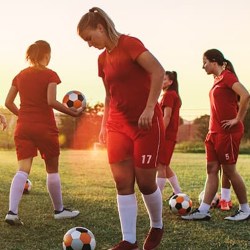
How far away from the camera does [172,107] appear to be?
792cm

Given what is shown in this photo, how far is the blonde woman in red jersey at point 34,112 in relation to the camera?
634 centimetres

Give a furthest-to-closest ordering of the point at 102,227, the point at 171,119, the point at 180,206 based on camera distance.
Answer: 1. the point at 171,119
2. the point at 180,206
3. the point at 102,227

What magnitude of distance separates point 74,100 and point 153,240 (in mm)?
2300

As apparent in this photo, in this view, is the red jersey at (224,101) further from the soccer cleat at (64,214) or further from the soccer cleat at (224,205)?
the soccer cleat at (64,214)

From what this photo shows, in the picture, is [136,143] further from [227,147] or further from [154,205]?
[227,147]

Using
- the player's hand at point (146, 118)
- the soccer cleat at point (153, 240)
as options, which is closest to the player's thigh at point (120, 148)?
the player's hand at point (146, 118)

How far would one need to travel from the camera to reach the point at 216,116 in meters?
6.73

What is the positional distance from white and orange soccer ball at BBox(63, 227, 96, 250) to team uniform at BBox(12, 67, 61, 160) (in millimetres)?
1754

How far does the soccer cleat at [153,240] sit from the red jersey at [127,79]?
1096 mm

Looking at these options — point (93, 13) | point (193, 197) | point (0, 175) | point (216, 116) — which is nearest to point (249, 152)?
point (0, 175)

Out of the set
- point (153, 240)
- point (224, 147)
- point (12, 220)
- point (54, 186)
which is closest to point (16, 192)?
point (12, 220)

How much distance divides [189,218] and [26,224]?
1973 mm

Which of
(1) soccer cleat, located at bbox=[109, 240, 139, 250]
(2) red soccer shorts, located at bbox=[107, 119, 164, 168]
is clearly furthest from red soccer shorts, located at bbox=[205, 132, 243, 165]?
(1) soccer cleat, located at bbox=[109, 240, 139, 250]

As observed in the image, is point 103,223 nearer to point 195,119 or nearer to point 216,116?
point 216,116
